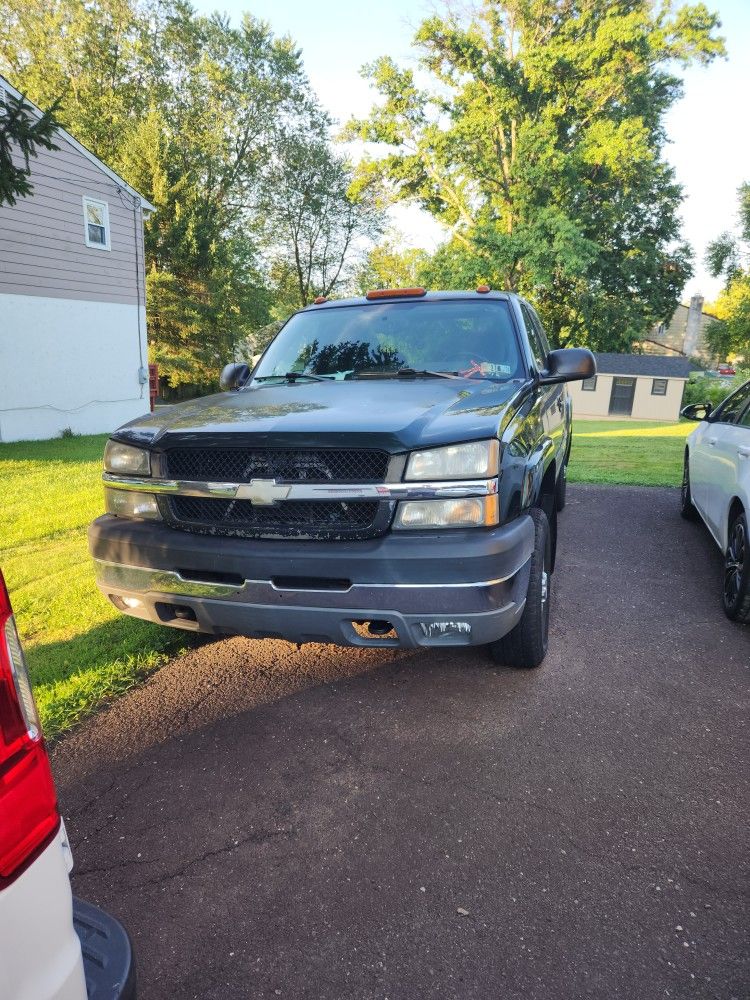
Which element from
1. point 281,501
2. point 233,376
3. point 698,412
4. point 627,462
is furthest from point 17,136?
point 627,462

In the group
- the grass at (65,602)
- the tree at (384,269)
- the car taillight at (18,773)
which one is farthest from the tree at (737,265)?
the car taillight at (18,773)

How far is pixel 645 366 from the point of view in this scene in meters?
43.3

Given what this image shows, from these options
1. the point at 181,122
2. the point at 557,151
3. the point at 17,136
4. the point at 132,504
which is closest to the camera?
the point at 132,504

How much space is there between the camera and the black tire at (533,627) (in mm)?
3279

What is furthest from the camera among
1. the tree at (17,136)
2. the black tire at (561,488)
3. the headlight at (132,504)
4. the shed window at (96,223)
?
the shed window at (96,223)

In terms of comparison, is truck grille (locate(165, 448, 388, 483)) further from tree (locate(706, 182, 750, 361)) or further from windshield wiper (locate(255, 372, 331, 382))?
tree (locate(706, 182, 750, 361))

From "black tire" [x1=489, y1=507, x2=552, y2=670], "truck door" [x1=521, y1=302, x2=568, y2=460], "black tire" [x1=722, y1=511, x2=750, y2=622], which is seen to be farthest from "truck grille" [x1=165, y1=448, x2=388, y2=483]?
"black tire" [x1=722, y1=511, x2=750, y2=622]

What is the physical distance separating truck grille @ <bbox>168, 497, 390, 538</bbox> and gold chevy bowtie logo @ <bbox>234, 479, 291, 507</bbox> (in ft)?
0.15

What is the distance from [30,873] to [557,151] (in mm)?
31772

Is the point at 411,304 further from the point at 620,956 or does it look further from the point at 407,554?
the point at 620,956

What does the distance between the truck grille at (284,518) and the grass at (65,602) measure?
1131 mm

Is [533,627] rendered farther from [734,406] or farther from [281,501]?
[734,406]

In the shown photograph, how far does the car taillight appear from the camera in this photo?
1.06m

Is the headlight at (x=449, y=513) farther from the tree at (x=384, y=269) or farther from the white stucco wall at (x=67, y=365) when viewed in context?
the tree at (x=384, y=269)
